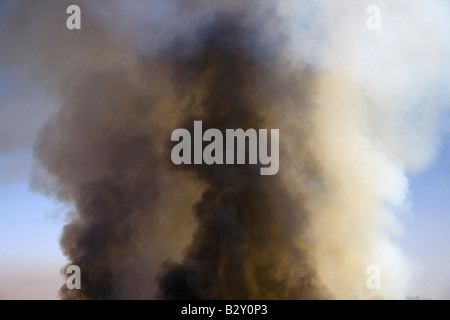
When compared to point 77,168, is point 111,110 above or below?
above

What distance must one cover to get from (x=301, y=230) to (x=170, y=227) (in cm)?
661

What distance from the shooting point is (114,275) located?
2870cm

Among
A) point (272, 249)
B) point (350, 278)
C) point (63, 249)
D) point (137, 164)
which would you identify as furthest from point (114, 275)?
point (350, 278)

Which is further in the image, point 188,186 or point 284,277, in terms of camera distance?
point 188,186

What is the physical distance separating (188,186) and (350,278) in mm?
9318

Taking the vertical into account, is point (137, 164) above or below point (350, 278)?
above

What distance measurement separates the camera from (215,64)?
30.8 metres

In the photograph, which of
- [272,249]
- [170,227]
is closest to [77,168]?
[170,227]

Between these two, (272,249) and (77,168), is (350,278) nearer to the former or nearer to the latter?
(272,249)
